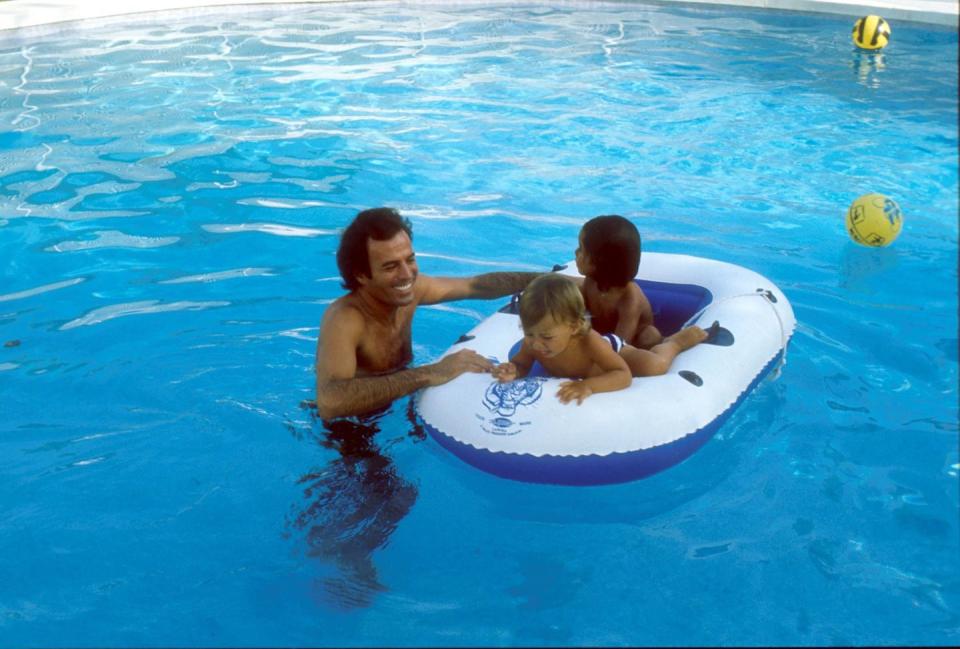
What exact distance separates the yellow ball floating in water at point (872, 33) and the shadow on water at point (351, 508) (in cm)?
910

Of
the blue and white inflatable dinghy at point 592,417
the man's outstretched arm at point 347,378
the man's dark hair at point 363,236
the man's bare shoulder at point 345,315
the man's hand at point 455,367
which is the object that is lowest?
the blue and white inflatable dinghy at point 592,417

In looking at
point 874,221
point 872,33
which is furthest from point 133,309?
point 872,33

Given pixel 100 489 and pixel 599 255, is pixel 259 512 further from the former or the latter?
pixel 599 255

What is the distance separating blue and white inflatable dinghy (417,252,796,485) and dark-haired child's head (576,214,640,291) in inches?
16.0

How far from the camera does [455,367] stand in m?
3.63

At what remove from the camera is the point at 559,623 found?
117 inches

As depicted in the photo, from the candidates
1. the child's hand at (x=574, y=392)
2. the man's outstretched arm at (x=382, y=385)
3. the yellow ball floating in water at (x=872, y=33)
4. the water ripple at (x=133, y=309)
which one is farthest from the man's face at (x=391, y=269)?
the yellow ball floating in water at (x=872, y=33)

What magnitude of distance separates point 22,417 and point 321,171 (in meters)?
3.78

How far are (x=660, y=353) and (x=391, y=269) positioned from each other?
3.66 feet

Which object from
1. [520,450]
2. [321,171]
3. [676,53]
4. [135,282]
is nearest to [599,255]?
[520,450]

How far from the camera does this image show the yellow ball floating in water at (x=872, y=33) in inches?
423

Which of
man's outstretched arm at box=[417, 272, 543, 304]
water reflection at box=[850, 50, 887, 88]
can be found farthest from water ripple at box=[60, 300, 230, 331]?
water reflection at box=[850, 50, 887, 88]

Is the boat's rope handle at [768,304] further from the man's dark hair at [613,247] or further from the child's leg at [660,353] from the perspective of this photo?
the man's dark hair at [613,247]

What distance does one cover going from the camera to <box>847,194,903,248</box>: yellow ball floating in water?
219 inches
